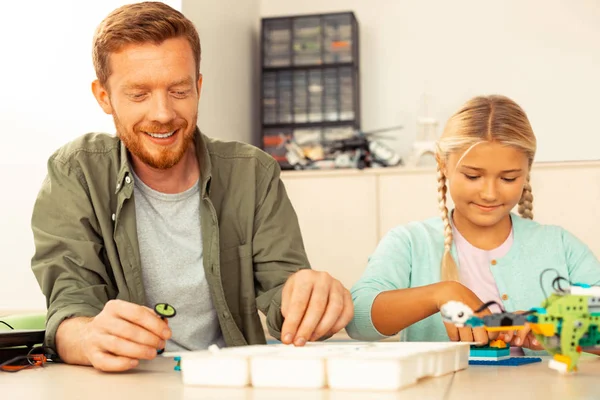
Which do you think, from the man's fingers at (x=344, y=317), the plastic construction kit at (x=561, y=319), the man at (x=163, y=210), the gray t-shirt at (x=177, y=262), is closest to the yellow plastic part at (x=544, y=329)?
the plastic construction kit at (x=561, y=319)

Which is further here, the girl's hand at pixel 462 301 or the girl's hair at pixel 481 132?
the girl's hair at pixel 481 132

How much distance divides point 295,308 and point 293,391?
1.06ft

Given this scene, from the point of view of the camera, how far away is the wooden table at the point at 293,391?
0.77 m

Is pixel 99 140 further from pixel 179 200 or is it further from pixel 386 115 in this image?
pixel 386 115

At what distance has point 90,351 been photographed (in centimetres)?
102

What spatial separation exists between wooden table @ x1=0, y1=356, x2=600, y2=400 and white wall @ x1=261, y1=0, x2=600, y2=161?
94.8 inches

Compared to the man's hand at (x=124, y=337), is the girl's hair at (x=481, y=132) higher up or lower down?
higher up

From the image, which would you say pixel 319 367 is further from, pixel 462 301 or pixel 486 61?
pixel 486 61

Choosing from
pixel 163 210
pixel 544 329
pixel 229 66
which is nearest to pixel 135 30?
pixel 163 210

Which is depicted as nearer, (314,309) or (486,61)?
(314,309)

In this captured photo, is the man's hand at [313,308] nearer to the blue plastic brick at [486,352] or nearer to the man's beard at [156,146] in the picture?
the blue plastic brick at [486,352]

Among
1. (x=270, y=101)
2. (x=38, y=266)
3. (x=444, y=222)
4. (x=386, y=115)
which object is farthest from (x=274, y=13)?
(x=38, y=266)

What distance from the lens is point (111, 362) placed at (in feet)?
3.26

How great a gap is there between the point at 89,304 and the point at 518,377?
0.73 meters
